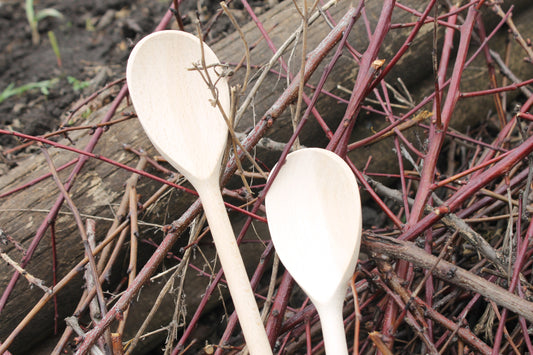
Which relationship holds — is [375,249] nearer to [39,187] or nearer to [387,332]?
[387,332]

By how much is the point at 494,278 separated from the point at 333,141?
0.40m

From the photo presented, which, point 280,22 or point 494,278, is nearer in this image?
point 494,278

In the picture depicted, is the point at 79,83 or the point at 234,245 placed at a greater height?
the point at 79,83

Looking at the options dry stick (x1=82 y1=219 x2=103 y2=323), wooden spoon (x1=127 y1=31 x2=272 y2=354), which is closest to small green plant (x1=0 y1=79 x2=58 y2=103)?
dry stick (x1=82 y1=219 x2=103 y2=323)

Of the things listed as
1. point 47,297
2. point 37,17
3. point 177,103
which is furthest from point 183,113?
point 37,17

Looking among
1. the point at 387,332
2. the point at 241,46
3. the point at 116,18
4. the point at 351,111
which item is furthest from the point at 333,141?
the point at 116,18

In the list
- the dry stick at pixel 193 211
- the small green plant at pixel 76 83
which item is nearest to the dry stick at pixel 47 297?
the dry stick at pixel 193 211

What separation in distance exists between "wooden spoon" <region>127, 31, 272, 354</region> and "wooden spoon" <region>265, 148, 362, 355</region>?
10 cm

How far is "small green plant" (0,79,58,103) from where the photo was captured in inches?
67.4

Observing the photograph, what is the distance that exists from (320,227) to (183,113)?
31cm

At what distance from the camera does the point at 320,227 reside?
746mm

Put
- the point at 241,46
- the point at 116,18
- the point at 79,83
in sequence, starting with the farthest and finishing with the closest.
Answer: the point at 116,18 → the point at 79,83 → the point at 241,46

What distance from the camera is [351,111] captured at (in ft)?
2.63

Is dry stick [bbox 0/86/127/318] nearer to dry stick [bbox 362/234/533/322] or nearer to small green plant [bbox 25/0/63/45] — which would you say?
dry stick [bbox 362/234/533/322]
